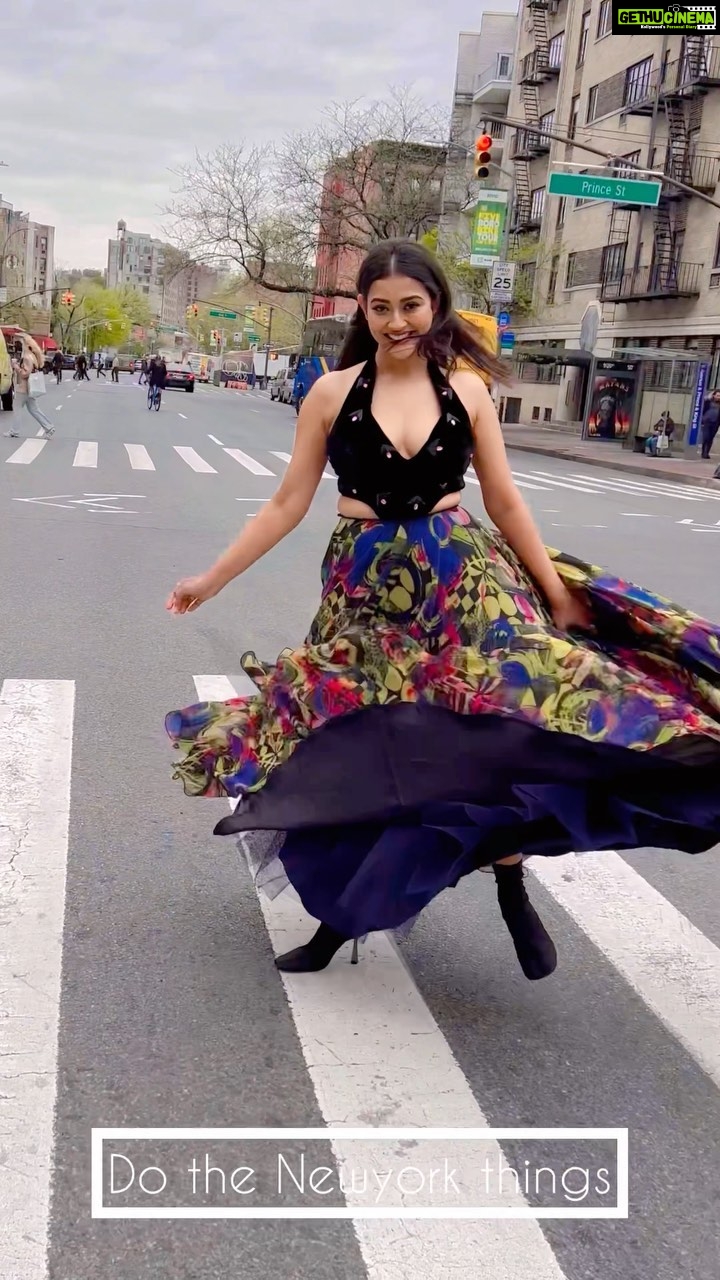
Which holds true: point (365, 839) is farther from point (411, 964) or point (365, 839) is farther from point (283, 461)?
point (283, 461)

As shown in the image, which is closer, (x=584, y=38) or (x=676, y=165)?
(x=676, y=165)

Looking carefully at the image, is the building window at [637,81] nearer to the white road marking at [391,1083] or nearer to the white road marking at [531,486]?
the white road marking at [531,486]

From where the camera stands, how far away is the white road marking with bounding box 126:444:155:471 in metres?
19.1

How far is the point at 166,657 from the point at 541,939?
13.2 feet

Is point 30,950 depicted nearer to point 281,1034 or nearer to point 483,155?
point 281,1034

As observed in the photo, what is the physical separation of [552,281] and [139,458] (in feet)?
112

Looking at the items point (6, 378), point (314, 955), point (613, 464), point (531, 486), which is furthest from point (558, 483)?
point (314, 955)

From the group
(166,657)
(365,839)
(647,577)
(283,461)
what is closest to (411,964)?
(365,839)

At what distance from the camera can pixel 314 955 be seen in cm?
344

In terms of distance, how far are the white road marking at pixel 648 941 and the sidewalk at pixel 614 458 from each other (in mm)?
21986

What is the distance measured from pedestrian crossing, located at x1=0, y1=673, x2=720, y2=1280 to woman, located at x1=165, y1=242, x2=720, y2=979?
0.23m

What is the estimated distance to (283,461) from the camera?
22891mm

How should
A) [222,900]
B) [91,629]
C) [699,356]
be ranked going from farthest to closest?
[699,356] → [91,629] → [222,900]

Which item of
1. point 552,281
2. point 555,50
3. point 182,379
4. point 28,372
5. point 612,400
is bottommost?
point 28,372
